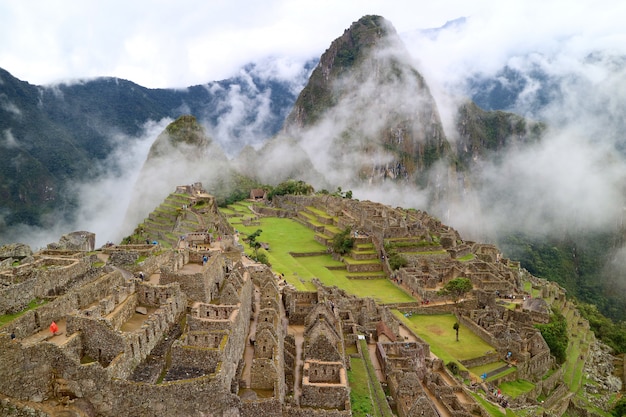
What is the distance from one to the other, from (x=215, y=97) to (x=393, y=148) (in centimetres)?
7066

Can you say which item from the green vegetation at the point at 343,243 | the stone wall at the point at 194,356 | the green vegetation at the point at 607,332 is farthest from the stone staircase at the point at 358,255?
the stone wall at the point at 194,356

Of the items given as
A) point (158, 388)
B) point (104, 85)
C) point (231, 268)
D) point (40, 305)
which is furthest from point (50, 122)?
point (158, 388)

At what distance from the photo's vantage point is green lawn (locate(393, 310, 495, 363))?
32906 mm

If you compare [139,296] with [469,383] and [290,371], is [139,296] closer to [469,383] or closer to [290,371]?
[290,371]

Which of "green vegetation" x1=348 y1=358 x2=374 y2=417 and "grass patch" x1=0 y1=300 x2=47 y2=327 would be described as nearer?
"grass patch" x1=0 y1=300 x2=47 y2=327

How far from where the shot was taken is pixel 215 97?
442 feet

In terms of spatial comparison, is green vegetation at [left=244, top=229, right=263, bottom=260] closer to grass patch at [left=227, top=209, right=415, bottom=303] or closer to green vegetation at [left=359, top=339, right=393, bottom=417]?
grass patch at [left=227, top=209, right=415, bottom=303]

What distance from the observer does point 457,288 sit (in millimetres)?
42219

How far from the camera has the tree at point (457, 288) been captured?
42.2 meters

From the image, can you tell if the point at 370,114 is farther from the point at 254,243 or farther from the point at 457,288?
the point at 457,288

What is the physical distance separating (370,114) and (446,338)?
152 m

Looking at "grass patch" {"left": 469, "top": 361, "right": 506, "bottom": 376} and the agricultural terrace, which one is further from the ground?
the agricultural terrace

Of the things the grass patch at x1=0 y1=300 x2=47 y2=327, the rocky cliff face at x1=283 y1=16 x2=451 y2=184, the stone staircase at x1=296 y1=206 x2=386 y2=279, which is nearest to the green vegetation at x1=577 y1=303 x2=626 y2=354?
the stone staircase at x1=296 y1=206 x2=386 y2=279

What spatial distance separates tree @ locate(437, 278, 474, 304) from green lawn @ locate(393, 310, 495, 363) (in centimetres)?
226
